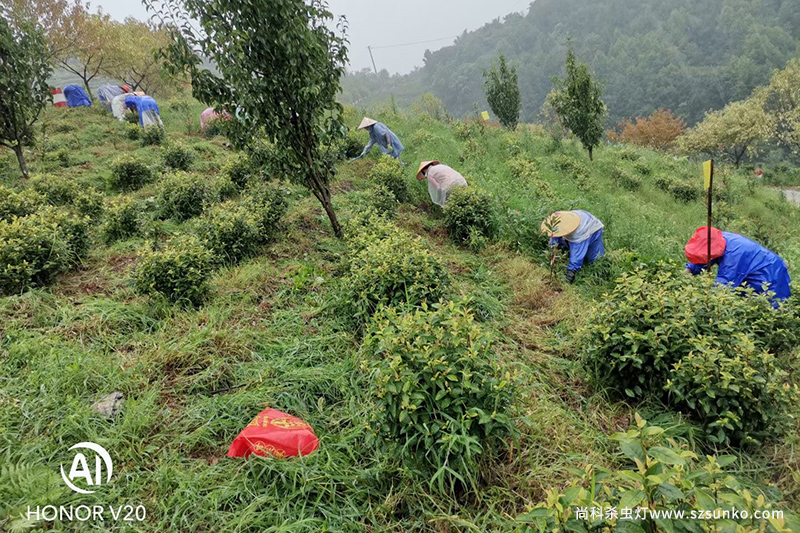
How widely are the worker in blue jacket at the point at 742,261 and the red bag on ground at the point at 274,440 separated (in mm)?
4071

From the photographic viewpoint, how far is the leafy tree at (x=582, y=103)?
11.2 meters

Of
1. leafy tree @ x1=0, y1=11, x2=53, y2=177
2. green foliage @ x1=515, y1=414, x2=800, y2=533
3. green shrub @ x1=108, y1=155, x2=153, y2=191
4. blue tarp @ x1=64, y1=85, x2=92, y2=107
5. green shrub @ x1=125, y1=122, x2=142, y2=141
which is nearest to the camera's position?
green foliage @ x1=515, y1=414, x2=800, y2=533

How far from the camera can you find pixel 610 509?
3.98 ft

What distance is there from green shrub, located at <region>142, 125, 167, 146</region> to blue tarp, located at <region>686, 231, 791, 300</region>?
1165cm

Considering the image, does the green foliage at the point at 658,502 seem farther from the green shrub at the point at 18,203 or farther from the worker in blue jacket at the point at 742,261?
the green shrub at the point at 18,203

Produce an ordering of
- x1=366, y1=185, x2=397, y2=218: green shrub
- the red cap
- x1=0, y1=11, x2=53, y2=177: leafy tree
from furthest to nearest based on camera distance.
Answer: x1=0, y1=11, x2=53, y2=177: leafy tree → x1=366, y1=185, x2=397, y2=218: green shrub → the red cap

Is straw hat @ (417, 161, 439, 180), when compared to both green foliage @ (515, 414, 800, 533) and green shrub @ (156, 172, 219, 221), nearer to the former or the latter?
green shrub @ (156, 172, 219, 221)

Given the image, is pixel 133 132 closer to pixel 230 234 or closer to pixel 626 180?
pixel 230 234

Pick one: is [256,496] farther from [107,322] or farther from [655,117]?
[655,117]

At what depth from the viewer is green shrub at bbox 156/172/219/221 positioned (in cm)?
573

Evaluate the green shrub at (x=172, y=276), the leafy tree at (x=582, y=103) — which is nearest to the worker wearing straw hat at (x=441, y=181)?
the green shrub at (x=172, y=276)

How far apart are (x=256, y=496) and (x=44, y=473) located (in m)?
1.06

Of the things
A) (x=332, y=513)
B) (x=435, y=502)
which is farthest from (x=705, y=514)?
(x=332, y=513)

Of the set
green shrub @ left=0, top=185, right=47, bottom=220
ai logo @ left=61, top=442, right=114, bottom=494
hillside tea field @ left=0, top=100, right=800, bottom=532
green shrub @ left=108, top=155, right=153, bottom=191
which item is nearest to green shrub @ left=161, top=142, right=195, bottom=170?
green shrub @ left=108, top=155, right=153, bottom=191
